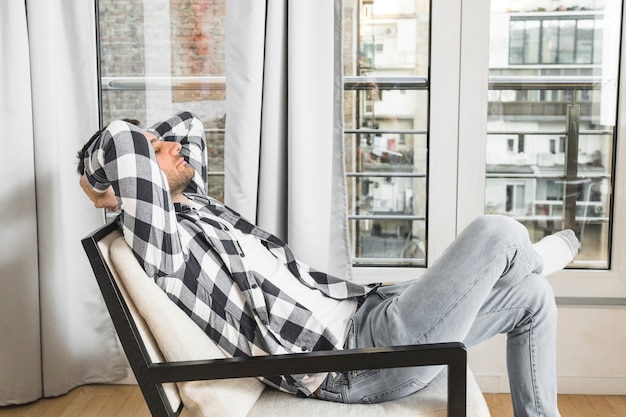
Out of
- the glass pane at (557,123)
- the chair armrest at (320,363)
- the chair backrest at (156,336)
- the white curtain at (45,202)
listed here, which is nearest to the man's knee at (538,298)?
the chair armrest at (320,363)

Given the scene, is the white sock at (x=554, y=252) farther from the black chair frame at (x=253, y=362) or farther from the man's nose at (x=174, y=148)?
the man's nose at (x=174, y=148)

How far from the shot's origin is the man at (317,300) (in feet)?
5.09

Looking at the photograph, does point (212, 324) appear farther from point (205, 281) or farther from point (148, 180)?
point (148, 180)

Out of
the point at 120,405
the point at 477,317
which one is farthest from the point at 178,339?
the point at 120,405

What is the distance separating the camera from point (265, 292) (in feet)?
5.64

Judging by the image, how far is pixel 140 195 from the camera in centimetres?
153

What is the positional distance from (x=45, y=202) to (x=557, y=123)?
72.9 inches

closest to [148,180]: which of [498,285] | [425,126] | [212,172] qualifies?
[498,285]

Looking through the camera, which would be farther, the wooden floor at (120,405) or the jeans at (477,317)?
the wooden floor at (120,405)

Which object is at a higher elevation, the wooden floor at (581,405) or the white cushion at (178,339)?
the white cushion at (178,339)

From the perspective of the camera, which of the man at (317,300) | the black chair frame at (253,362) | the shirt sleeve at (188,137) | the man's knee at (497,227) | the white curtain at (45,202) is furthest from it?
the white curtain at (45,202)

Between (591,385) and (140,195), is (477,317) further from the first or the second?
(591,385)

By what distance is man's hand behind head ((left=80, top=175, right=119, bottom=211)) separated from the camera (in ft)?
5.67

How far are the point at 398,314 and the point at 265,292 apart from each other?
12.7 inches
